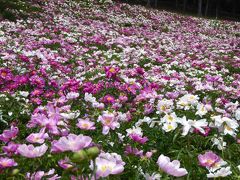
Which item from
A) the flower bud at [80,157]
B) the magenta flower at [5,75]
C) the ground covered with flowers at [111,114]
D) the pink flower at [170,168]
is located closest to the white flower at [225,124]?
the ground covered with flowers at [111,114]

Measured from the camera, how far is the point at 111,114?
10.5 ft

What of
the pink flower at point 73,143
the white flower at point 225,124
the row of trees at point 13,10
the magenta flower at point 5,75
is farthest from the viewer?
the row of trees at point 13,10

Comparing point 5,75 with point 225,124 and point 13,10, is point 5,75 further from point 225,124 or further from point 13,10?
point 13,10

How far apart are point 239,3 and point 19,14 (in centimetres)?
5558

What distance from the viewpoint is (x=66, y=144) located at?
6.46 feet

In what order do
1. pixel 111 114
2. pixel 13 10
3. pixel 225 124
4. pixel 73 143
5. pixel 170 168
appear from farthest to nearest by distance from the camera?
pixel 13 10
pixel 225 124
pixel 111 114
pixel 170 168
pixel 73 143

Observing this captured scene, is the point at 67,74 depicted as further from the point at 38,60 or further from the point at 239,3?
the point at 239,3

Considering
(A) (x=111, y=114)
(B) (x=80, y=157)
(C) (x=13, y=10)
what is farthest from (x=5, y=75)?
(C) (x=13, y=10)

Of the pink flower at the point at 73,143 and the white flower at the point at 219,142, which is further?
the white flower at the point at 219,142

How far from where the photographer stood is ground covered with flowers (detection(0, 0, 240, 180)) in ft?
7.98

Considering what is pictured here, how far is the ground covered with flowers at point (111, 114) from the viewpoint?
7.98 ft

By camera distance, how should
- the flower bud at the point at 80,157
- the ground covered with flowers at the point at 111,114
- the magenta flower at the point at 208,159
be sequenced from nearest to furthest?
the flower bud at the point at 80,157
the ground covered with flowers at the point at 111,114
the magenta flower at the point at 208,159

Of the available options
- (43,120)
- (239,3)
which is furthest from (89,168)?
(239,3)

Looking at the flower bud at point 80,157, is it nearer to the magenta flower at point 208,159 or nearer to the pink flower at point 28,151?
the pink flower at point 28,151
